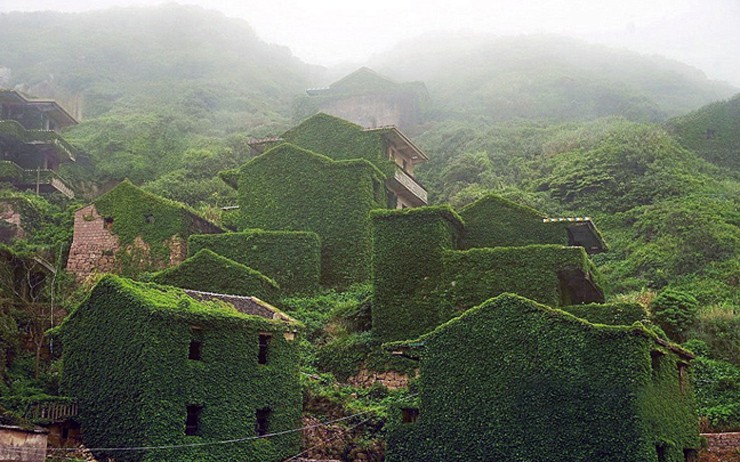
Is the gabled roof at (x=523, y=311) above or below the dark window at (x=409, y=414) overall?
above

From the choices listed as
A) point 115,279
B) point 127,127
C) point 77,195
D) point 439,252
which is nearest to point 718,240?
point 439,252

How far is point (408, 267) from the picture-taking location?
32562mm

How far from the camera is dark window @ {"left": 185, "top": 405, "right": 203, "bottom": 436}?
24.8 metres

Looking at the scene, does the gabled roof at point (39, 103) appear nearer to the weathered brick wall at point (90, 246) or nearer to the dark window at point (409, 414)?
the weathered brick wall at point (90, 246)

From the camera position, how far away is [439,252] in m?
32.4

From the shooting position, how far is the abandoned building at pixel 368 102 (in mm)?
79062

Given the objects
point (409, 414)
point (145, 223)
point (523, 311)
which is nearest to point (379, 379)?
point (409, 414)

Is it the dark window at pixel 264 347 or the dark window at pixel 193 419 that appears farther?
the dark window at pixel 264 347

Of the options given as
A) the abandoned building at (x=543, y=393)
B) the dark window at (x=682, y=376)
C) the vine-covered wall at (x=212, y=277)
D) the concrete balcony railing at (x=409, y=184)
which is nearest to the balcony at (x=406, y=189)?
the concrete balcony railing at (x=409, y=184)

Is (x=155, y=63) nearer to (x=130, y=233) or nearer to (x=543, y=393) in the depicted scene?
(x=130, y=233)

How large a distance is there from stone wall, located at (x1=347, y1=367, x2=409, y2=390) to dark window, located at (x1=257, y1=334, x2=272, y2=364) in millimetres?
4649

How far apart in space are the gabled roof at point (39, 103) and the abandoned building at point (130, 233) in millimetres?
19003

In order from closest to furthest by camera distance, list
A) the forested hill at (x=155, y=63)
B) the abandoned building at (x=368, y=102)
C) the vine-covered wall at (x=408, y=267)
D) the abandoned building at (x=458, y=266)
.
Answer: the abandoned building at (x=458, y=266) < the vine-covered wall at (x=408, y=267) < the abandoned building at (x=368, y=102) < the forested hill at (x=155, y=63)

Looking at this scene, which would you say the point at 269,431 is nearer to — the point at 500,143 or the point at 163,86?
the point at 500,143
